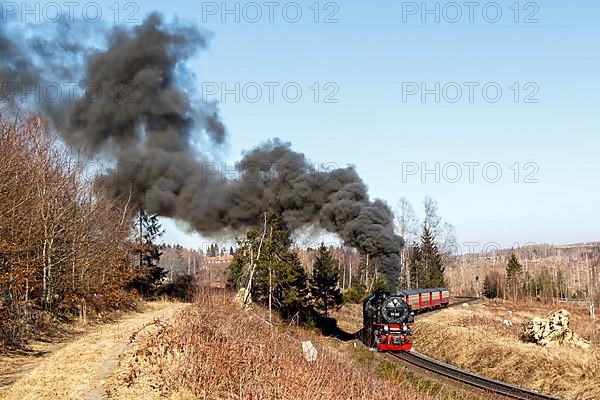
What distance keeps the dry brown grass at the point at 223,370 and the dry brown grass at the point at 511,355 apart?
11340 millimetres

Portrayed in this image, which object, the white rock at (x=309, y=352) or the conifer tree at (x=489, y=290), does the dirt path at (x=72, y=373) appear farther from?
the conifer tree at (x=489, y=290)

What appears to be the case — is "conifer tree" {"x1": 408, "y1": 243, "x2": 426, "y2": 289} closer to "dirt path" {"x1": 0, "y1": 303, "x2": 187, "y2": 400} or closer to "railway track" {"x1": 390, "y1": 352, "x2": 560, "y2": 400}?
"railway track" {"x1": 390, "y1": 352, "x2": 560, "y2": 400}

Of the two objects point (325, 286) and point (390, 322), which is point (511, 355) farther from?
point (325, 286)

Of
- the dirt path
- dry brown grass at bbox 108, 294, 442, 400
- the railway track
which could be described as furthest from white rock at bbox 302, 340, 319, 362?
the railway track

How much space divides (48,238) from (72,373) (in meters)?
10.4

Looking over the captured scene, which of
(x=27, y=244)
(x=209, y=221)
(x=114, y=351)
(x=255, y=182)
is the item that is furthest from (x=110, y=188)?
(x=114, y=351)

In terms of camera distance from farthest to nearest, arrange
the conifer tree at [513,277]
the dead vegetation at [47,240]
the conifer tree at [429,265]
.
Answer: the conifer tree at [513,277], the conifer tree at [429,265], the dead vegetation at [47,240]

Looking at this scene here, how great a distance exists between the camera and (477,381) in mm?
19734

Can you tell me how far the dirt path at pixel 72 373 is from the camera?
9406mm

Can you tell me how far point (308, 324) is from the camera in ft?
104

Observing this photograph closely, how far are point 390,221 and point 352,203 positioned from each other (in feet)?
6.31

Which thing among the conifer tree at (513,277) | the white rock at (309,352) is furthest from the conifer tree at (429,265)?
the white rock at (309,352)

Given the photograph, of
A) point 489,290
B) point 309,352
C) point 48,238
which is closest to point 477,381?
point 309,352

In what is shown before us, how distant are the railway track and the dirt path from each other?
41.6 feet
